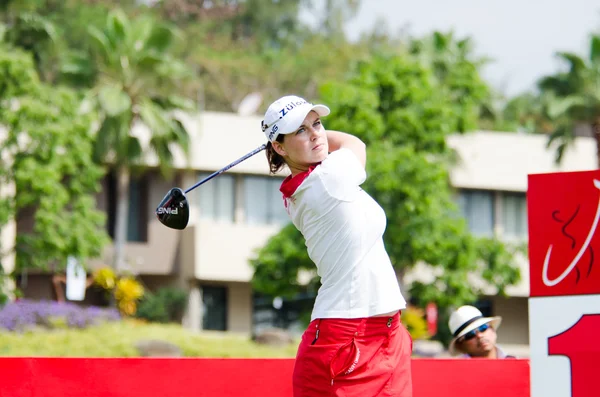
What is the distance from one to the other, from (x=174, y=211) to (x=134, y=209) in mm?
36155

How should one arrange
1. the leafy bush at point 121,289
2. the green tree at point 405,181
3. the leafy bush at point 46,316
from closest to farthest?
1. the leafy bush at point 46,316
2. the green tree at point 405,181
3. the leafy bush at point 121,289

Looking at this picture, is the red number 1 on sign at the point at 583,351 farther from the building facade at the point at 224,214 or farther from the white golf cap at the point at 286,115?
the building facade at the point at 224,214

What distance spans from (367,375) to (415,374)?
5.04 feet

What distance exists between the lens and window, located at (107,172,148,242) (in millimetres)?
40250

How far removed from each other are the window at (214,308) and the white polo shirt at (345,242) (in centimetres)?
3551

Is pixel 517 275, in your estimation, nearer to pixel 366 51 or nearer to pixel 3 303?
pixel 3 303

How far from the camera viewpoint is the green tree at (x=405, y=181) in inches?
1227

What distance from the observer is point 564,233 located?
5.20 m

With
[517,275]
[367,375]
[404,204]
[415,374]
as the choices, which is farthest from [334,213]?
[517,275]

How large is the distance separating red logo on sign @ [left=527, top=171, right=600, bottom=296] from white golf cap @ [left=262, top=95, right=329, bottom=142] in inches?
45.3

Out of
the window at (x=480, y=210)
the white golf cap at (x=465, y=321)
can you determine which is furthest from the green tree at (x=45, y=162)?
the white golf cap at (x=465, y=321)

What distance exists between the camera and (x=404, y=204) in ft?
103

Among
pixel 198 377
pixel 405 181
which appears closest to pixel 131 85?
pixel 405 181

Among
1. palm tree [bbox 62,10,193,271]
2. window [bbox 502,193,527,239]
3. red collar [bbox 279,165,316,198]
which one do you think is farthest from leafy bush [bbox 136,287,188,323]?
red collar [bbox 279,165,316,198]
